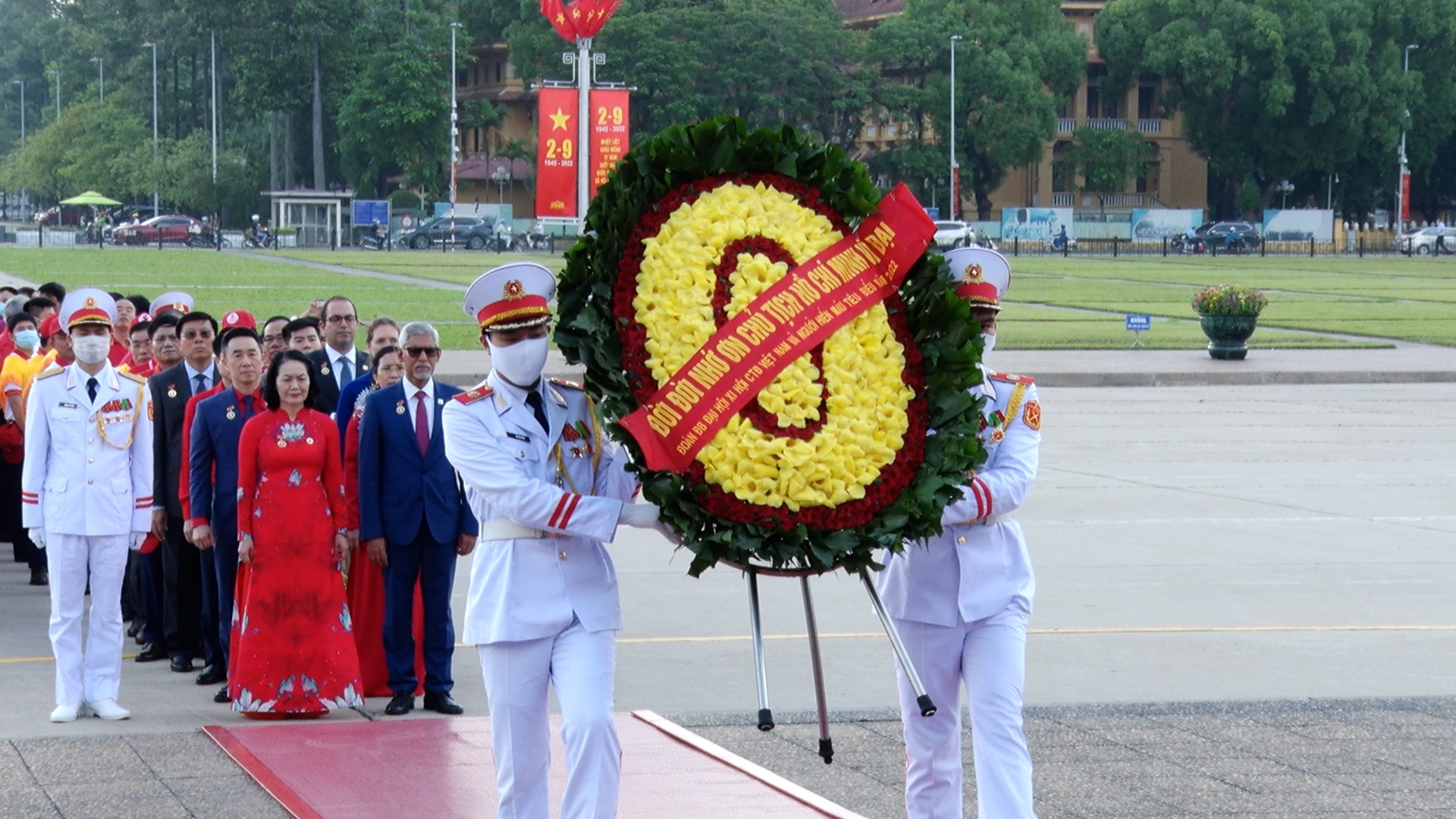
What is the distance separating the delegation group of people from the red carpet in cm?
41

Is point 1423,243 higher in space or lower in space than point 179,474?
higher

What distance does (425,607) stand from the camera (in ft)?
27.9

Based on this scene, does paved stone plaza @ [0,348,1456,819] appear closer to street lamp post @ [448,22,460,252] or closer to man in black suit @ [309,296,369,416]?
man in black suit @ [309,296,369,416]

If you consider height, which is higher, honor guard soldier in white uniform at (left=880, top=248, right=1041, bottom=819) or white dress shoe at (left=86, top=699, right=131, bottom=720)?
honor guard soldier in white uniform at (left=880, top=248, right=1041, bottom=819)

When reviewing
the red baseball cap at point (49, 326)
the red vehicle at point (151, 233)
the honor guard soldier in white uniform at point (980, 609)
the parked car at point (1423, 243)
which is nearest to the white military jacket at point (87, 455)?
the red baseball cap at point (49, 326)

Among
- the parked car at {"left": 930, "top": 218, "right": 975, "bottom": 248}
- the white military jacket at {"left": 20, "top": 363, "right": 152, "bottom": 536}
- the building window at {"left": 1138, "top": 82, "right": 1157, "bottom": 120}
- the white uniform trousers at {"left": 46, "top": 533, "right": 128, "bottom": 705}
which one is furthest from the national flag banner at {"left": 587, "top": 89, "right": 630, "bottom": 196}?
the building window at {"left": 1138, "top": 82, "right": 1157, "bottom": 120}

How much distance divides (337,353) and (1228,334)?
20.7 metres

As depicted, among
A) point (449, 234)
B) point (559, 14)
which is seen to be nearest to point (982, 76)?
point (449, 234)

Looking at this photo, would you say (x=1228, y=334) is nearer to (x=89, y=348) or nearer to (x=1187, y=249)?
(x=89, y=348)

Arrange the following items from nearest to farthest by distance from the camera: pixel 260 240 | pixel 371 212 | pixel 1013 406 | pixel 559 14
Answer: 1. pixel 1013 406
2. pixel 559 14
3. pixel 260 240
4. pixel 371 212

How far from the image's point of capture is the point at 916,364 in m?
5.21

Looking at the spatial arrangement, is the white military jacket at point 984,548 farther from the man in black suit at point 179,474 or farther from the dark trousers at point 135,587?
the dark trousers at point 135,587

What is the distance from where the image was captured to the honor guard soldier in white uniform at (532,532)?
5.38 meters

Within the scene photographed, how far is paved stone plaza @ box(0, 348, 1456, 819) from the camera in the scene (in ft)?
23.0
